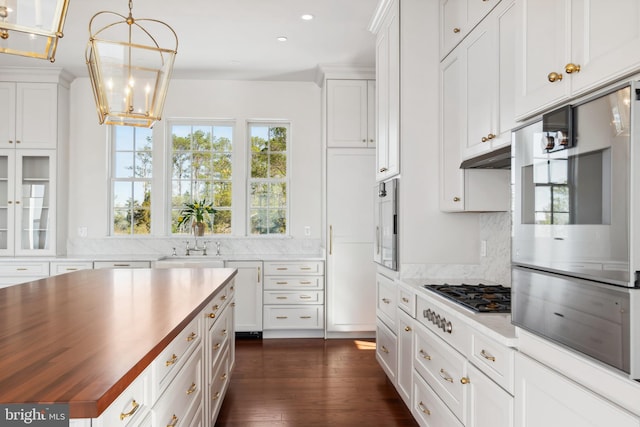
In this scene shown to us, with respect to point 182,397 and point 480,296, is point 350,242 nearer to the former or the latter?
point 480,296

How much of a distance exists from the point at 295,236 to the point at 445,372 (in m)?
3.27

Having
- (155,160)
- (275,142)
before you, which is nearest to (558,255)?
(275,142)

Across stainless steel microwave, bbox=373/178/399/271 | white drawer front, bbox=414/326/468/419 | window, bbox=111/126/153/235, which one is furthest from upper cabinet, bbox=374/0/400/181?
window, bbox=111/126/153/235

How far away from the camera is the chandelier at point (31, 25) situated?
5.17 feet

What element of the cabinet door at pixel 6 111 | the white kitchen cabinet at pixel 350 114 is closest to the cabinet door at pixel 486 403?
the white kitchen cabinet at pixel 350 114

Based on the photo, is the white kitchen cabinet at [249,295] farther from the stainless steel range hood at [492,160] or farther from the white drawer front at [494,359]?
the white drawer front at [494,359]

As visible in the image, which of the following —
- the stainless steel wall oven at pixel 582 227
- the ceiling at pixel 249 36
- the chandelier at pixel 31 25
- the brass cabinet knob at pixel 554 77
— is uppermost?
the ceiling at pixel 249 36

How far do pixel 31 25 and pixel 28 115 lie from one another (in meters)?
3.90

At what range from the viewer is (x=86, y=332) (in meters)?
1.55

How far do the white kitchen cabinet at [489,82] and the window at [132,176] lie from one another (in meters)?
3.94

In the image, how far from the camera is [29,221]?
16.2 feet

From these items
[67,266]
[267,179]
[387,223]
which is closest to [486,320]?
[387,223]

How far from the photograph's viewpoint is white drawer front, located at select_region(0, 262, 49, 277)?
15.2 ft

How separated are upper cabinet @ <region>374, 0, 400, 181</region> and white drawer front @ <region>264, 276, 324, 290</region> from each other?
156 cm
